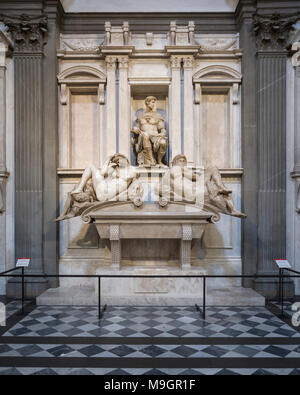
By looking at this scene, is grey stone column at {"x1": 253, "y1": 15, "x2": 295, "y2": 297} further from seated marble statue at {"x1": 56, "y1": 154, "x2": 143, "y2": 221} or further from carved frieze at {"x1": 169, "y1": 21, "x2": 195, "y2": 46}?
seated marble statue at {"x1": 56, "y1": 154, "x2": 143, "y2": 221}

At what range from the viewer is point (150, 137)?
8.42 meters

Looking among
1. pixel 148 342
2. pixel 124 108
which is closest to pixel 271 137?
pixel 124 108

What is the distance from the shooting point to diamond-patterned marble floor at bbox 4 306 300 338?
546cm

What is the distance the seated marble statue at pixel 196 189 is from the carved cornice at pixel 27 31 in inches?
165

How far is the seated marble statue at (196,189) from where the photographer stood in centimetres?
745

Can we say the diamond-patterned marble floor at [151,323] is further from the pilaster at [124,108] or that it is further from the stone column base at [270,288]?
the pilaster at [124,108]

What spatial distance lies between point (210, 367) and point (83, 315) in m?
2.84

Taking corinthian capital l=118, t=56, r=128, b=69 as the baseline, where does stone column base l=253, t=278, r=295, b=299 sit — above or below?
below

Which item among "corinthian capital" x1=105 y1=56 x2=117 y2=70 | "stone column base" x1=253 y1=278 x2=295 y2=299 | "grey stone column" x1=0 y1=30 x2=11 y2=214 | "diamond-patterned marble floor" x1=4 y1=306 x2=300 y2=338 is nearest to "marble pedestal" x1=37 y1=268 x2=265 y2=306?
"diamond-patterned marble floor" x1=4 y1=306 x2=300 y2=338

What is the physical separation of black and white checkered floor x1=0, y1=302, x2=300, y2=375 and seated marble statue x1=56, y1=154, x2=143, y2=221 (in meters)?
2.11

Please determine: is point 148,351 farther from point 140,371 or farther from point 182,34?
point 182,34

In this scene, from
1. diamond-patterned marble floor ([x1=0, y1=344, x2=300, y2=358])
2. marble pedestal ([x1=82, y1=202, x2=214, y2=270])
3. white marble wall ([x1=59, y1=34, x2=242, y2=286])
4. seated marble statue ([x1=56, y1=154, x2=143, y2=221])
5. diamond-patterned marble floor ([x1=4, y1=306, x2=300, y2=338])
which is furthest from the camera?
white marble wall ([x1=59, y1=34, x2=242, y2=286])
